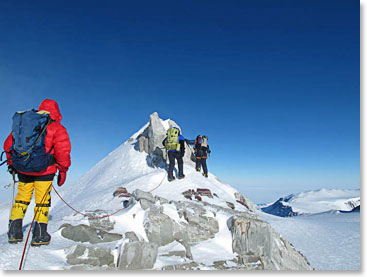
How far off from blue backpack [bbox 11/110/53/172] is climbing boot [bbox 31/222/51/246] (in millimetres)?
1292

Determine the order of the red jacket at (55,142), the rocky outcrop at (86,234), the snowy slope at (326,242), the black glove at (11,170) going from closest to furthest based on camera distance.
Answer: the red jacket at (55,142)
the black glove at (11,170)
the rocky outcrop at (86,234)
the snowy slope at (326,242)

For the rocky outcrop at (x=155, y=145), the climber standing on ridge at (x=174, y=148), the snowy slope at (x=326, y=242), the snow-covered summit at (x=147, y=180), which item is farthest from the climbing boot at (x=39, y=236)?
the rocky outcrop at (x=155, y=145)

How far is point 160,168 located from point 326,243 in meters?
12.4

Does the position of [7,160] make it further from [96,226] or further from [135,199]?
[135,199]

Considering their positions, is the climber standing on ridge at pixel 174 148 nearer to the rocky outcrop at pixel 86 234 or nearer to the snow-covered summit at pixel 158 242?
the snow-covered summit at pixel 158 242

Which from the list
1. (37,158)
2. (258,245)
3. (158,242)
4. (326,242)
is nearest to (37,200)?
(37,158)

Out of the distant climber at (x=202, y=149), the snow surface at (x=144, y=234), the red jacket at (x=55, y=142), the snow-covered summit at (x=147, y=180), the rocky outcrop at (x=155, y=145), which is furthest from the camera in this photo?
the rocky outcrop at (x=155, y=145)

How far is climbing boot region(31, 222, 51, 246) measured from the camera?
14.2 ft

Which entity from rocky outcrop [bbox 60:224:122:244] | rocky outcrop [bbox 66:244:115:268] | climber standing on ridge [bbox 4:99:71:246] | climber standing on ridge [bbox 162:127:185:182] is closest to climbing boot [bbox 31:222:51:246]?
climber standing on ridge [bbox 4:99:71:246]

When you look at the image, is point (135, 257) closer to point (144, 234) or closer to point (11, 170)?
point (144, 234)

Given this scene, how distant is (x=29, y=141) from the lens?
4117 millimetres

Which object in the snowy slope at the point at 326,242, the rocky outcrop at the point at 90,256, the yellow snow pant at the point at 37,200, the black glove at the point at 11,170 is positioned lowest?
the snowy slope at the point at 326,242

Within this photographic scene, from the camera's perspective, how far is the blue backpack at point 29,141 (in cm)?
410

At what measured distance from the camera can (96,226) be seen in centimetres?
607
